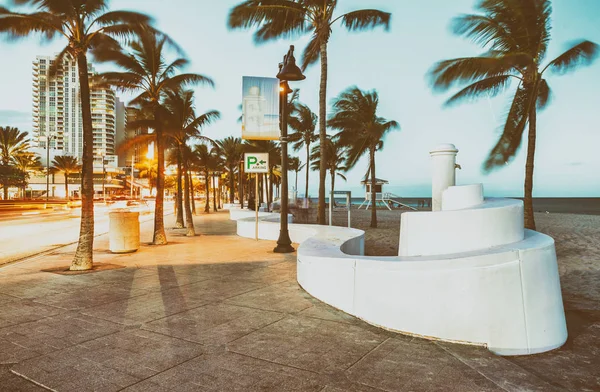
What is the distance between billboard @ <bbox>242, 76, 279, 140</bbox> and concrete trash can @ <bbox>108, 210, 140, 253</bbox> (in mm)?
4387

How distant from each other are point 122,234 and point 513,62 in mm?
12178

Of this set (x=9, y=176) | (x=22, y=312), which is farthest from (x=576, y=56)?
(x=9, y=176)

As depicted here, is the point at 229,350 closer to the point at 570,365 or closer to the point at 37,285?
the point at 570,365

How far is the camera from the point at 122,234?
1045 cm

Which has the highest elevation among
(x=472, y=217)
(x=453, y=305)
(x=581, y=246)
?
(x=472, y=217)

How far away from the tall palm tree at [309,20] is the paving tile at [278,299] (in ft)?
29.4

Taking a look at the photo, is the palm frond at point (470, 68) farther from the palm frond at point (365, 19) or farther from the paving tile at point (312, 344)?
the paving tile at point (312, 344)

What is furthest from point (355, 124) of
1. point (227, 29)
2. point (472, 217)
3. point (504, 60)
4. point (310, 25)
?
point (472, 217)

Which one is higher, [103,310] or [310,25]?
[310,25]

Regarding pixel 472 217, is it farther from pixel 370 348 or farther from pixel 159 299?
pixel 159 299

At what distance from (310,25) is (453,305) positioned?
1471 cm

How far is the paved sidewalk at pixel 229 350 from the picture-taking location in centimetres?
305

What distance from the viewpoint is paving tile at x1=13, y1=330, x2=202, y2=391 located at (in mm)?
3068

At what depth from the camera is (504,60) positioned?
11.3 meters
